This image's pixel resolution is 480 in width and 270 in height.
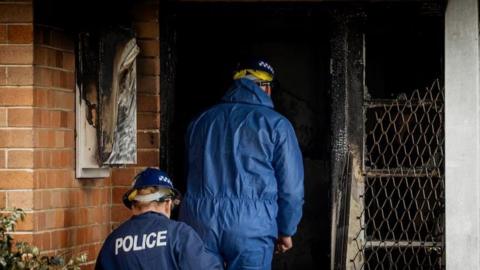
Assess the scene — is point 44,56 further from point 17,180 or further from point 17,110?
point 17,180

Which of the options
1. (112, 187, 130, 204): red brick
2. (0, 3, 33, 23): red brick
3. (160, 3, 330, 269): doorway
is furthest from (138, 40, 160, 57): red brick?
(160, 3, 330, 269): doorway

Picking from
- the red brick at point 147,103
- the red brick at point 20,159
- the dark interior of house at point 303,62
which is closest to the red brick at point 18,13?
the red brick at point 20,159

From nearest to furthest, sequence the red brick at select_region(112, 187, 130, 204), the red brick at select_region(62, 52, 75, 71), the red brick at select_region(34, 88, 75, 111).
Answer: the red brick at select_region(34, 88, 75, 111), the red brick at select_region(62, 52, 75, 71), the red brick at select_region(112, 187, 130, 204)

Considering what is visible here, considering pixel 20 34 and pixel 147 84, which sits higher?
pixel 20 34

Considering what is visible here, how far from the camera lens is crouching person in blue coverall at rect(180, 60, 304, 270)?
6566mm

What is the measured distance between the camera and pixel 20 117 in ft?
19.6

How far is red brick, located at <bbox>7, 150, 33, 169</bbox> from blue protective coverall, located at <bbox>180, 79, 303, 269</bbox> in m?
1.12

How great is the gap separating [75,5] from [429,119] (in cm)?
236

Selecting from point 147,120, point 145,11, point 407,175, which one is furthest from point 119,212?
point 407,175

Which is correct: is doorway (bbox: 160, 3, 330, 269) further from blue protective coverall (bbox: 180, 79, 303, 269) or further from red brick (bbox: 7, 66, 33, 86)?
red brick (bbox: 7, 66, 33, 86)

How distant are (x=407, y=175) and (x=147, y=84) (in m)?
1.73

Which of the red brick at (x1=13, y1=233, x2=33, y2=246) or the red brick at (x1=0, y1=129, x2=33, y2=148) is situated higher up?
the red brick at (x1=0, y1=129, x2=33, y2=148)

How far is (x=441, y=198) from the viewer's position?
7.20 meters

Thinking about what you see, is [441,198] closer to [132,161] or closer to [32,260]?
[132,161]
